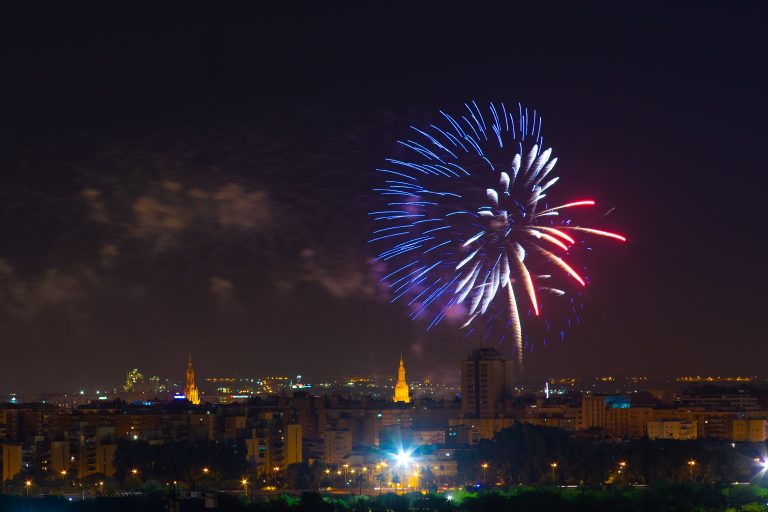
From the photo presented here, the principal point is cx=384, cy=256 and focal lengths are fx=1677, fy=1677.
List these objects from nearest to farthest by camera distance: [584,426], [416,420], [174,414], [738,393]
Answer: [174,414]
[584,426]
[416,420]
[738,393]

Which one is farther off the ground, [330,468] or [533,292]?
[533,292]

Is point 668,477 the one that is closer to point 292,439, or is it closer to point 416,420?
point 292,439

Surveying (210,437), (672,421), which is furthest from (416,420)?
(210,437)

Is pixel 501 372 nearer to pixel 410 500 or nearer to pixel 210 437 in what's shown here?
pixel 210 437

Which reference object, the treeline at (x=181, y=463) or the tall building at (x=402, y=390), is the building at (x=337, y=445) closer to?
the treeline at (x=181, y=463)

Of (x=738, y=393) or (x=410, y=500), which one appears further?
(x=738, y=393)

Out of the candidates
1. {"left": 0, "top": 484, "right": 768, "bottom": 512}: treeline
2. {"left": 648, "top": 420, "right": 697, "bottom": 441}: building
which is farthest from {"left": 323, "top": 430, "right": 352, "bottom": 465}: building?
{"left": 0, "top": 484, "right": 768, "bottom": 512}: treeline

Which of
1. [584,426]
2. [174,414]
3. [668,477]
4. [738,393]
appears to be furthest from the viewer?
[738,393]
